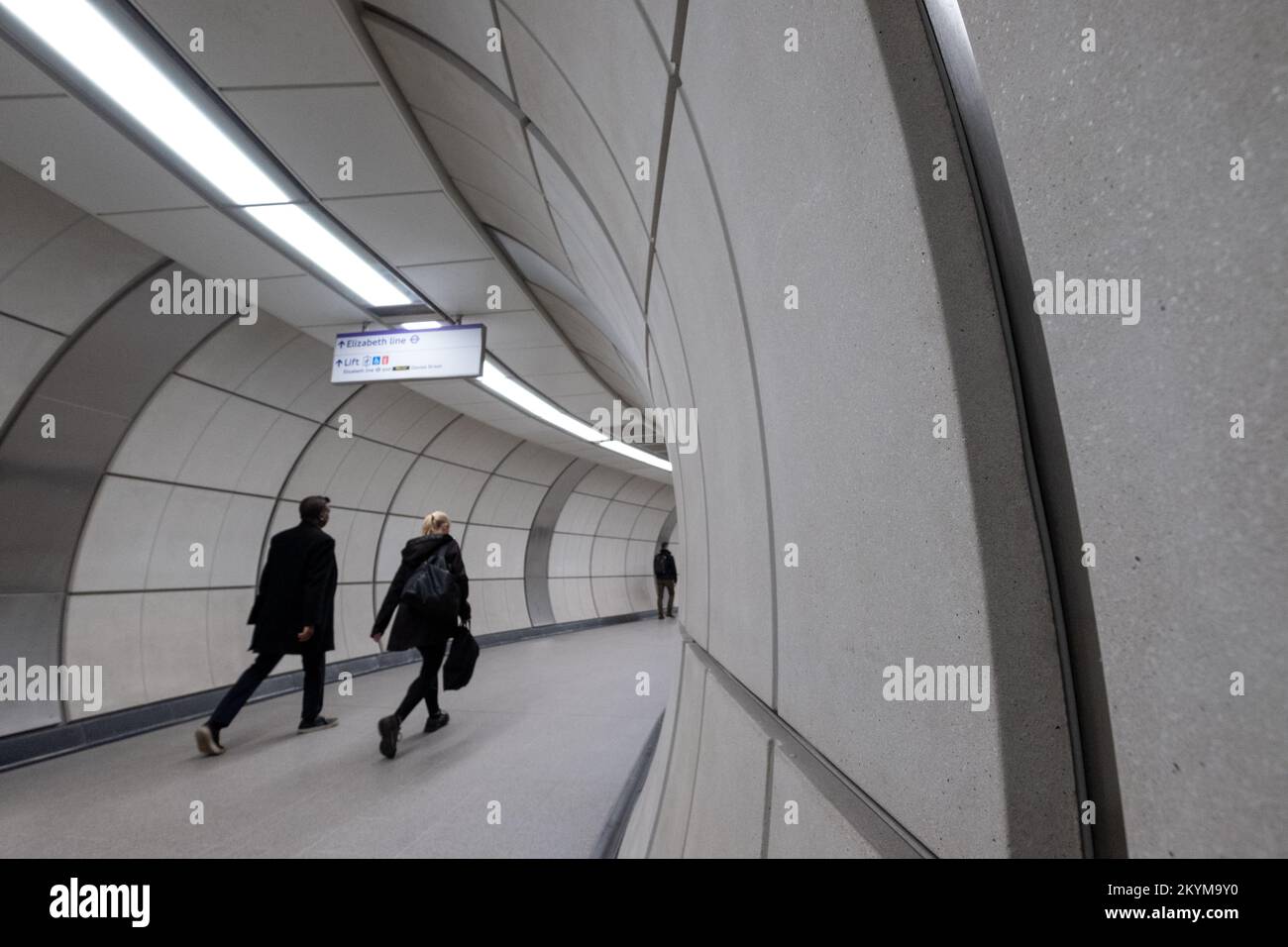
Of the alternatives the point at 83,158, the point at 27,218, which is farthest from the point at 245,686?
the point at 83,158

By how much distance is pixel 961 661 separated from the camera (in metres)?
0.75

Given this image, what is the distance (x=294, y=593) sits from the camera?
595 centimetres

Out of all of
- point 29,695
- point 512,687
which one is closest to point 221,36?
point 29,695

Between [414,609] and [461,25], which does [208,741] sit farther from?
[461,25]

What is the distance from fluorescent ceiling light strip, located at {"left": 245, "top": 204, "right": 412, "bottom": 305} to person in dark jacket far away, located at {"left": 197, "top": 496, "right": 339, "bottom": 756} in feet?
6.69

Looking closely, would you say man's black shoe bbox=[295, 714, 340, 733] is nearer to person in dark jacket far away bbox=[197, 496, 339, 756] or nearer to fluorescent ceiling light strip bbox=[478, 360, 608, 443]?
person in dark jacket far away bbox=[197, 496, 339, 756]

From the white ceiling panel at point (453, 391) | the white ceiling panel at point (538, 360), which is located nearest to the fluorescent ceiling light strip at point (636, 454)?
the white ceiling panel at point (453, 391)

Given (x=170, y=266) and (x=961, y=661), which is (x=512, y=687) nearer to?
(x=170, y=266)

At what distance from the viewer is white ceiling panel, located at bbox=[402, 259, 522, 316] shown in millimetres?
5930

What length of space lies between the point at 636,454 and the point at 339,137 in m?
11.7

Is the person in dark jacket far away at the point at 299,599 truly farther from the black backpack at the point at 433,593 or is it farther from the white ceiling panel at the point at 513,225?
the white ceiling panel at the point at 513,225

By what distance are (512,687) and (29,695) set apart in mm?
4829

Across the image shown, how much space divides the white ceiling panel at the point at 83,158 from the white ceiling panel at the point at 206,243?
0.16 m

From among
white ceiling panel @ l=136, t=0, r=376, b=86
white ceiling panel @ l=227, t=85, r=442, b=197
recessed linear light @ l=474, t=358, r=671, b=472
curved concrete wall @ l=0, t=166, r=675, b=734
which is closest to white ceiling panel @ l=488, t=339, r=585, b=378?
recessed linear light @ l=474, t=358, r=671, b=472
